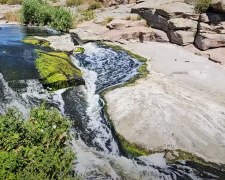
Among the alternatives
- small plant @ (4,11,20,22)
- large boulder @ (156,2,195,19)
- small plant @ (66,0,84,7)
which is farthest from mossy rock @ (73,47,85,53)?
small plant @ (66,0,84,7)

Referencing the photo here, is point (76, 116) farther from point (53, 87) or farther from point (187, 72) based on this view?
point (187, 72)

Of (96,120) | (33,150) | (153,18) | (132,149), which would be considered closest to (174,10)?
(153,18)

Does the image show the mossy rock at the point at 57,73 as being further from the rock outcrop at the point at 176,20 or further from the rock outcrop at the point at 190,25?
the rock outcrop at the point at 190,25

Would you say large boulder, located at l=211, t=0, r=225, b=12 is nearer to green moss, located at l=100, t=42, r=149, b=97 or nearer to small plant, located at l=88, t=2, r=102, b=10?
green moss, located at l=100, t=42, r=149, b=97

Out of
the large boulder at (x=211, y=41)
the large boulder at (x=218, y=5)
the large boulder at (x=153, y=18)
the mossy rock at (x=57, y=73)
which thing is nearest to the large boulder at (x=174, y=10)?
the large boulder at (x=153, y=18)

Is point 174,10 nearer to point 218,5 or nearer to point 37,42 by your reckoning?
point 218,5

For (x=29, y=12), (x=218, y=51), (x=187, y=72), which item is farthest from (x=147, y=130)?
(x=29, y=12)
